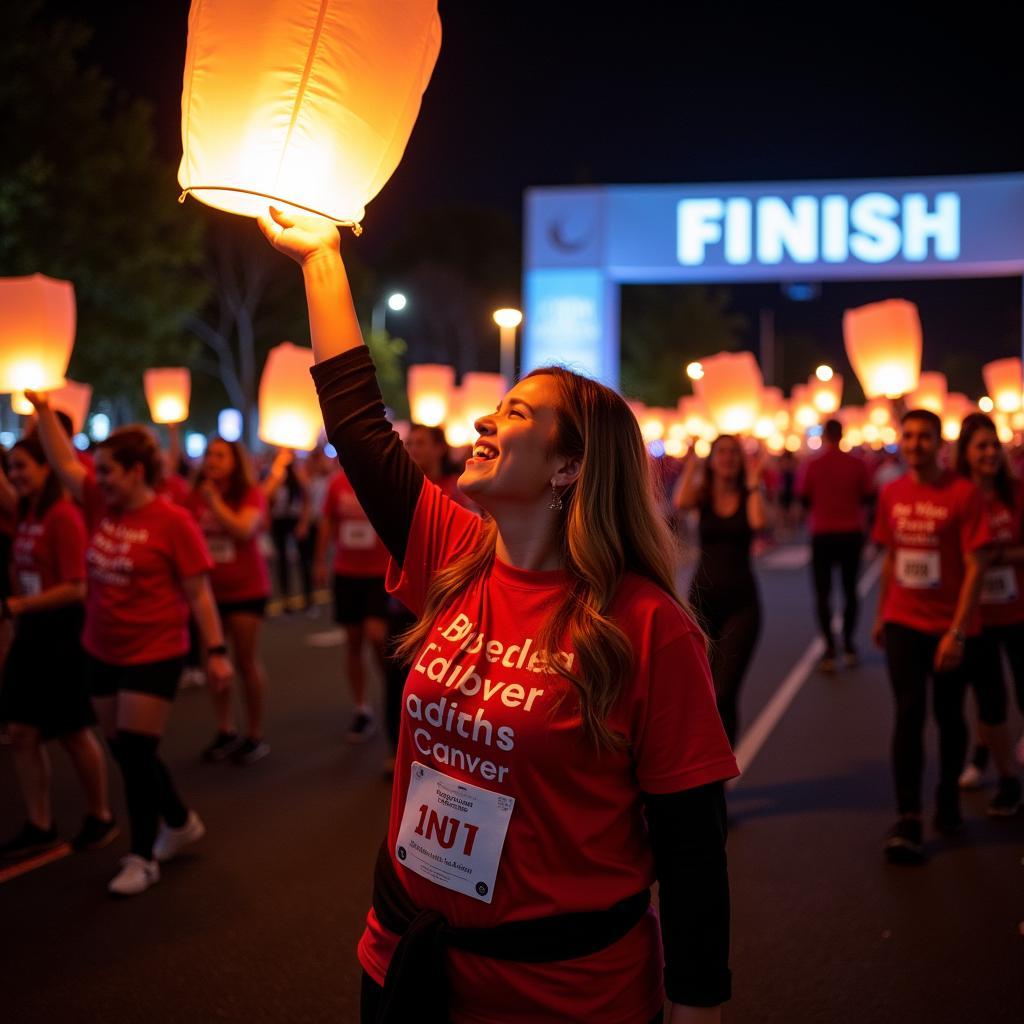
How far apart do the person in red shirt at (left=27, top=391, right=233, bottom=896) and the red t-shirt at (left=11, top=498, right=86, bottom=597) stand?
19cm

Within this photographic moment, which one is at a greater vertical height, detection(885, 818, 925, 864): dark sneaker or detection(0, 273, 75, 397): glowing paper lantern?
detection(0, 273, 75, 397): glowing paper lantern

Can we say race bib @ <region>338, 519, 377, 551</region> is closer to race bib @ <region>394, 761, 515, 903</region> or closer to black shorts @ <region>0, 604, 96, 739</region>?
→ black shorts @ <region>0, 604, 96, 739</region>

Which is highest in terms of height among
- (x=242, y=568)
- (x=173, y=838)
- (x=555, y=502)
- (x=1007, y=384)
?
(x=1007, y=384)

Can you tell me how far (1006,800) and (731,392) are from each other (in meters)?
4.19

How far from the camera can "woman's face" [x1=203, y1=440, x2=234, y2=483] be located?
7988mm

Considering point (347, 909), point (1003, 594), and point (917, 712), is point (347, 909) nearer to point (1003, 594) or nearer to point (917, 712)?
point (917, 712)

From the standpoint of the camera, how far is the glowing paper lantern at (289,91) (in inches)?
90.0

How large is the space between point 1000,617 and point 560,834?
5246mm

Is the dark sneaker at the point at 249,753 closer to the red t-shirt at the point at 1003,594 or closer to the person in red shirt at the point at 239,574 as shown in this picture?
the person in red shirt at the point at 239,574

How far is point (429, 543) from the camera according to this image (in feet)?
8.52

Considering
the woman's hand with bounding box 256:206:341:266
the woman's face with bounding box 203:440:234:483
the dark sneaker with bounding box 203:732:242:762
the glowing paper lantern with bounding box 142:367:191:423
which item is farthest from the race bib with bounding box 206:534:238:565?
the woman's hand with bounding box 256:206:341:266

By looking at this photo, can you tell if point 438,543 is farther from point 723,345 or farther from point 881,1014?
point 723,345

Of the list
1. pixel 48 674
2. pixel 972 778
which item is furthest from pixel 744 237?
pixel 48 674

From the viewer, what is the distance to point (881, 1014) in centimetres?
416
